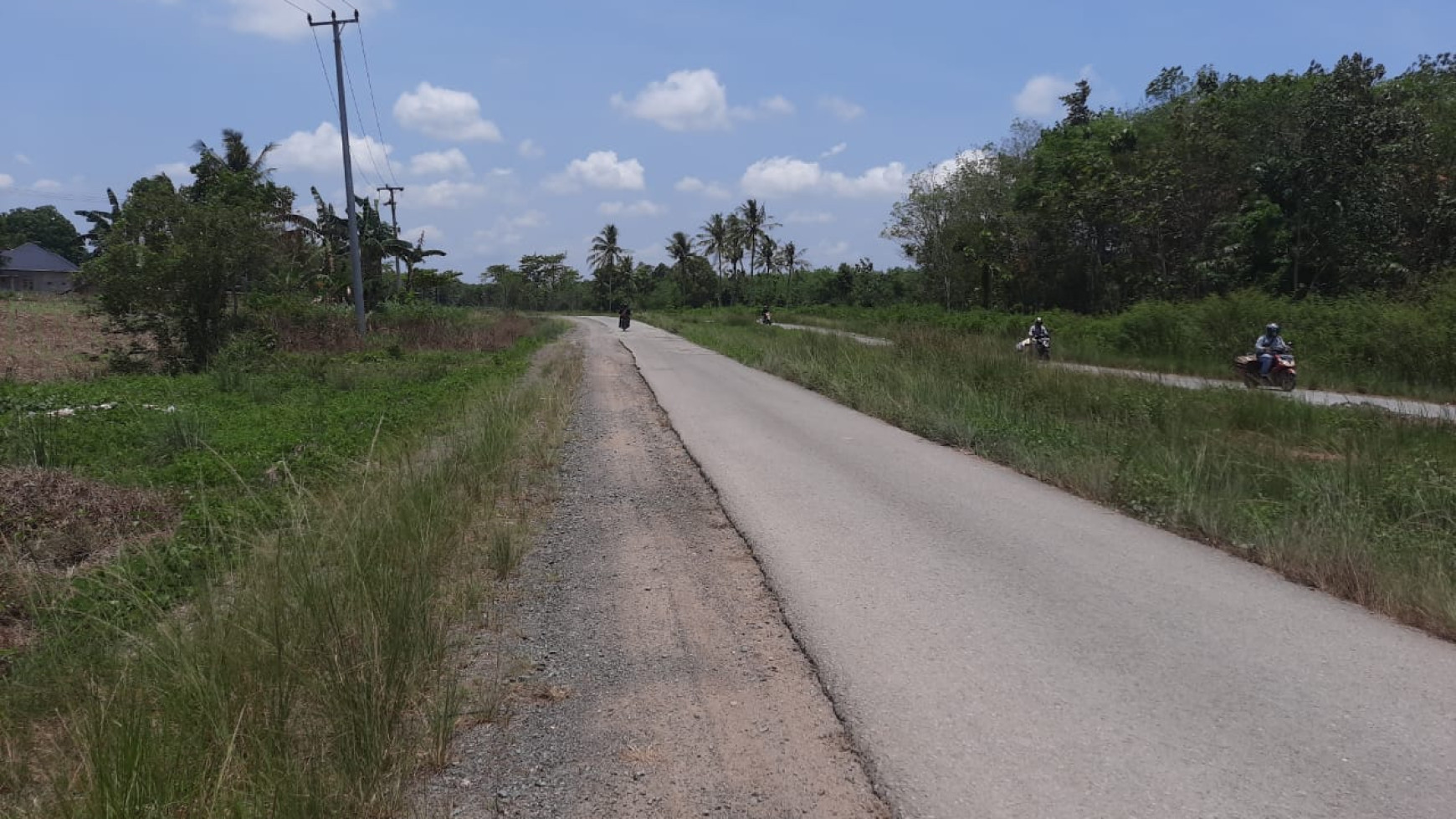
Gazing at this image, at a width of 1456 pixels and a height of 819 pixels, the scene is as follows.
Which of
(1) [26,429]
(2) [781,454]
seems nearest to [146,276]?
(1) [26,429]

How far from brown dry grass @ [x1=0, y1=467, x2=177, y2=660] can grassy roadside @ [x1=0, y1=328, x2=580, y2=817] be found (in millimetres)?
2149

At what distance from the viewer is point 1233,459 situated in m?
8.28

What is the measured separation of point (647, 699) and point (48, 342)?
31098 mm

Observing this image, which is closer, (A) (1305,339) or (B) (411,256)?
(A) (1305,339)

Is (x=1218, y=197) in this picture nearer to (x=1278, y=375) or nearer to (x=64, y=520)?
(x=1278, y=375)

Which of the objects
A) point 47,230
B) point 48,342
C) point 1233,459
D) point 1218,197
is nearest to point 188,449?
point 1233,459

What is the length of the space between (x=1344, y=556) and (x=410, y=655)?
226 inches

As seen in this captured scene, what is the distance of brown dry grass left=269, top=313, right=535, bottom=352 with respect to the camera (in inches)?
1100

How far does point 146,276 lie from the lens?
65.7 feet

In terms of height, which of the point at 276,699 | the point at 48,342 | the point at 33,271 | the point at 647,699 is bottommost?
the point at 647,699

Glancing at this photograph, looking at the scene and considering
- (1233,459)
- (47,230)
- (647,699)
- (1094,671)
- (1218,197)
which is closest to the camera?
(647,699)

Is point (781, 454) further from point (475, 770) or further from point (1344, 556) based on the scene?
point (475, 770)

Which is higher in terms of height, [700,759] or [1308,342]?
[1308,342]

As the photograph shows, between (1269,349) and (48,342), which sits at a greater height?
(1269,349)
